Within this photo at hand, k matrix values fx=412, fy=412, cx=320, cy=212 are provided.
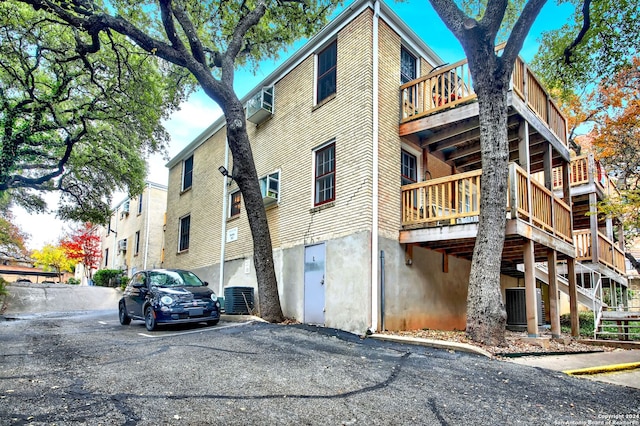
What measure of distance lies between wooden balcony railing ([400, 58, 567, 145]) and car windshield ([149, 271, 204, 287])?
7.07 metres

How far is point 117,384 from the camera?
450 centimetres

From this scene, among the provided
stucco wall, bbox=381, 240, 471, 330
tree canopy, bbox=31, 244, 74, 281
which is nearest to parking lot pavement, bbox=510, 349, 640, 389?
stucco wall, bbox=381, 240, 471, 330

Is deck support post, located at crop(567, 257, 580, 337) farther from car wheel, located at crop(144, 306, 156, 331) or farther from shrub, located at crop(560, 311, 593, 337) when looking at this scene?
car wheel, located at crop(144, 306, 156, 331)

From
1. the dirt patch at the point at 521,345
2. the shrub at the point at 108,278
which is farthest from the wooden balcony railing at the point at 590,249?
the shrub at the point at 108,278

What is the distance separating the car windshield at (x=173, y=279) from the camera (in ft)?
34.3

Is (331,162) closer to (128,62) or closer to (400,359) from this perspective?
(400,359)

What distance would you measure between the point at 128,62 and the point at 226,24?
12.0ft

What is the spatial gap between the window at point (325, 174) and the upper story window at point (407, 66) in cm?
294

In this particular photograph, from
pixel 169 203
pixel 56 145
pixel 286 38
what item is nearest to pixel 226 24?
pixel 286 38

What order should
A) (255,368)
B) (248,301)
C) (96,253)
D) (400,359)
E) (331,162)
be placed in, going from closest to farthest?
(255,368) < (400,359) < (331,162) < (248,301) < (96,253)

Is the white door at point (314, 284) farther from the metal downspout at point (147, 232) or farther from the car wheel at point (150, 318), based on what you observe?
the metal downspout at point (147, 232)

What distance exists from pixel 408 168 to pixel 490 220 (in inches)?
162

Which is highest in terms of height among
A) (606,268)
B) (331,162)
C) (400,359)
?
Answer: (331,162)

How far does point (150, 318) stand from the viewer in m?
9.67
